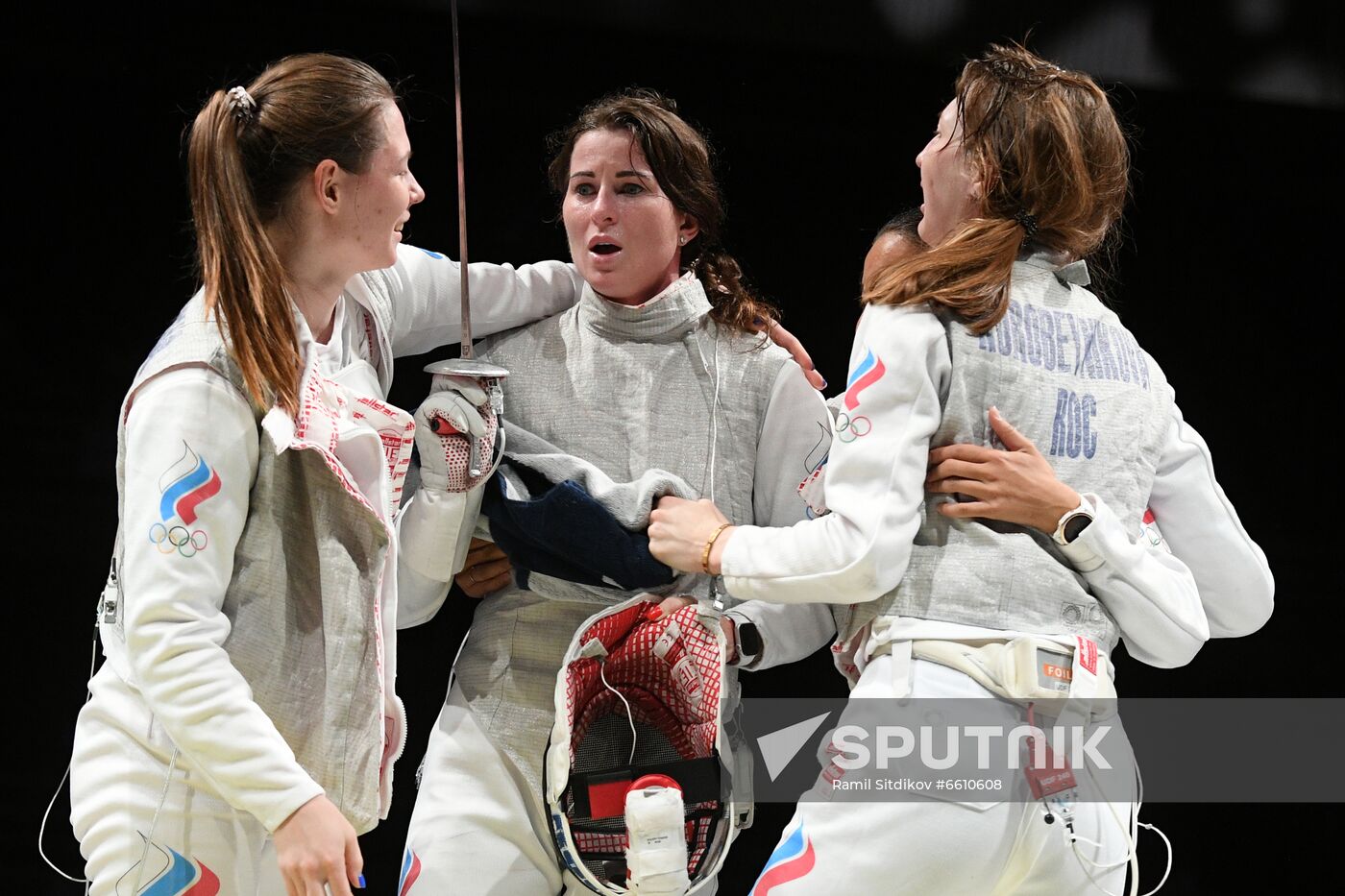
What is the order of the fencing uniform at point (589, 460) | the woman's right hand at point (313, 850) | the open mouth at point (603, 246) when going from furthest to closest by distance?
the open mouth at point (603, 246) < the fencing uniform at point (589, 460) < the woman's right hand at point (313, 850)

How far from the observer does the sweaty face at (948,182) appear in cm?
170

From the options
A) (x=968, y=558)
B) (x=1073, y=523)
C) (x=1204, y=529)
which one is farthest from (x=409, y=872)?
(x=1204, y=529)

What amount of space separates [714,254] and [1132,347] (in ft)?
2.27

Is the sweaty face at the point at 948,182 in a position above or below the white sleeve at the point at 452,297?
above

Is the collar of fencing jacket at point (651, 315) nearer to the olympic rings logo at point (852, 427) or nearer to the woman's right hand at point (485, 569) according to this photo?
the woman's right hand at point (485, 569)

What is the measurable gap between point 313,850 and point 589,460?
733 mm

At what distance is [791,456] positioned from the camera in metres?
2.01

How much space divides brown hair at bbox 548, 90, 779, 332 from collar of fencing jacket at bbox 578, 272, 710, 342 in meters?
0.04

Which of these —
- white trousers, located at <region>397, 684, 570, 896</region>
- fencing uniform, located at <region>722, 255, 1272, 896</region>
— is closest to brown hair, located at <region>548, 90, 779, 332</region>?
fencing uniform, located at <region>722, 255, 1272, 896</region>

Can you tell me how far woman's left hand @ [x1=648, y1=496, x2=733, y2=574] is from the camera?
5.69 feet

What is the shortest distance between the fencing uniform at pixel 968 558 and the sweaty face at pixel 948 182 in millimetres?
114

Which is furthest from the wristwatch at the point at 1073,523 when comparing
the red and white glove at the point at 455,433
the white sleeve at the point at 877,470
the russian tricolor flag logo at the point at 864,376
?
the red and white glove at the point at 455,433

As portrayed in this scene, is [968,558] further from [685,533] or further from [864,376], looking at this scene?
[685,533]

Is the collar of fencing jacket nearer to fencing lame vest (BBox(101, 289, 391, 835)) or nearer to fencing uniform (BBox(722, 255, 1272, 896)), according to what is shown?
fencing uniform (BBox(722, 255, 1272, 896))
